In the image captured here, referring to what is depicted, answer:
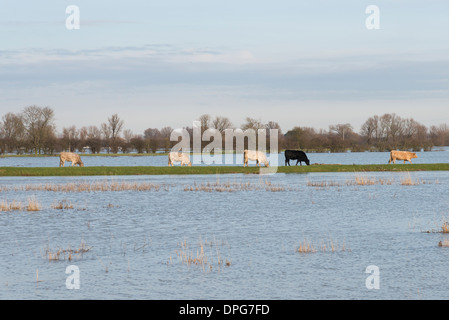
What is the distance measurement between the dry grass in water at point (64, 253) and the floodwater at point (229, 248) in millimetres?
101

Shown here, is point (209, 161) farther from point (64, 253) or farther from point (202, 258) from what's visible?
point (202, 258)

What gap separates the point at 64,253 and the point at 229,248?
4.54 m

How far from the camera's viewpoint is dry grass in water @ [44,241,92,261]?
15.8m

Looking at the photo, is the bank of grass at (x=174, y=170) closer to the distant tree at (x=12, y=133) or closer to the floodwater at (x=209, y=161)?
the floodwater at (x=209, y=161)

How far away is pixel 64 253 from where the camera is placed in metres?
16.5

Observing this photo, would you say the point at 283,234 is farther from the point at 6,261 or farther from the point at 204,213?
the point at 6,261

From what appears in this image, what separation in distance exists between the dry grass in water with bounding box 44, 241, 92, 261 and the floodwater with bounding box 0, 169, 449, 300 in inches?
4.0

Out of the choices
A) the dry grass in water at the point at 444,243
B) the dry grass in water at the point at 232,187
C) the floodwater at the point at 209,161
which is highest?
the floodwater at the point at 209,161

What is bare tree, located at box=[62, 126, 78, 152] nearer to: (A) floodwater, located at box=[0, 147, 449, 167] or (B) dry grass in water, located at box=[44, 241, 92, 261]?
(A) floodwater, located at box=[0, 147, 449, 167]

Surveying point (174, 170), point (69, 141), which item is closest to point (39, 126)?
point (69, 141)

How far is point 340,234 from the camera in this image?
19500 mm

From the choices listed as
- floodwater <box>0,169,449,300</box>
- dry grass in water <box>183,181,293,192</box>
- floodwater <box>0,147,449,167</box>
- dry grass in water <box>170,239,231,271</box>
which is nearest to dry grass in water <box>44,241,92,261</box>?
floodwater <box>0,169,449,300</box>

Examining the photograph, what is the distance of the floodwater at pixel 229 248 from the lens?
41.8ft

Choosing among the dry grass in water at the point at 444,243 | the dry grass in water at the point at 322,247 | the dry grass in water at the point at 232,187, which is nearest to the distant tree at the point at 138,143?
the dry grass in water at the point at 232,187
